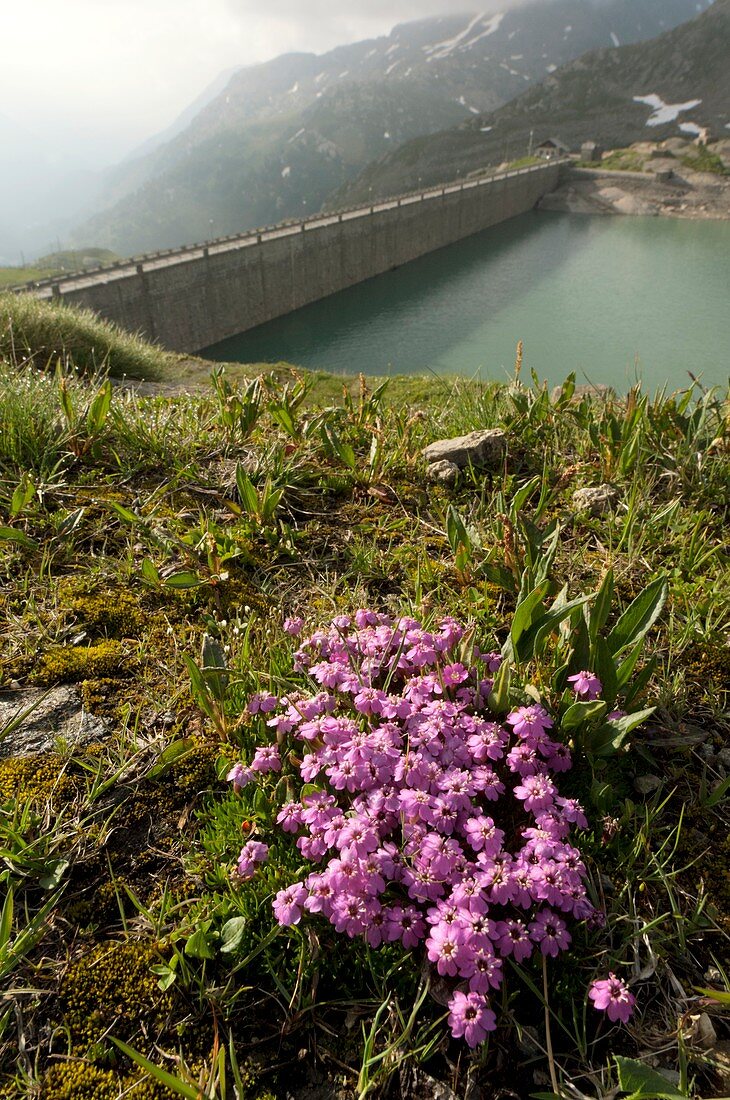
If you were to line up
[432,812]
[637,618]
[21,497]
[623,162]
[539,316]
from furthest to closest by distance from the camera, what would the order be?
[623,162] < [539,316] < [21,497] < [637,618] < [432,812]

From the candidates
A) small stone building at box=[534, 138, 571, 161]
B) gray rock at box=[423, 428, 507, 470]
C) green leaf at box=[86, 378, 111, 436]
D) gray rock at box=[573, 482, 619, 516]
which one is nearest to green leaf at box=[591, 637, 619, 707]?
gray rock at box=[573, 482, 619, 516]

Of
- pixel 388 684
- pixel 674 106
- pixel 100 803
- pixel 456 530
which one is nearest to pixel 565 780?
pixel 388 684

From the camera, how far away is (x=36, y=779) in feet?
6.63

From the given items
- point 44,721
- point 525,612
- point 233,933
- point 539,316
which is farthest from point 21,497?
point 539,316

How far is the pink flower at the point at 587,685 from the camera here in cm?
193

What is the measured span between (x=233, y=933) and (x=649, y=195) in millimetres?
91012

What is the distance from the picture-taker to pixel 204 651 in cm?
219

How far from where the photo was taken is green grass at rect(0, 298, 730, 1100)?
59.1 inches

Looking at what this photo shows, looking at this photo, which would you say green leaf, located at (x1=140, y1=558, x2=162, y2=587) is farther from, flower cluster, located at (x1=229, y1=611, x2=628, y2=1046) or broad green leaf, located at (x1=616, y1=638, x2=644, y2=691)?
broad green leaf, located at (x1=616, y1=638, x2=644, y2=691)

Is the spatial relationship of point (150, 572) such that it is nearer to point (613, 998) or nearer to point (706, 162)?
point (613, 998)

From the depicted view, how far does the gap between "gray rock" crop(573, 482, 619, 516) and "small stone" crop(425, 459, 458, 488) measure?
2.23 feet

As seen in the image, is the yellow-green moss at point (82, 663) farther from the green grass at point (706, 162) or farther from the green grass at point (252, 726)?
the green grass at point (706, 162)

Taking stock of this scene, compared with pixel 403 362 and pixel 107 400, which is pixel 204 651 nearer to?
pixel 107 400

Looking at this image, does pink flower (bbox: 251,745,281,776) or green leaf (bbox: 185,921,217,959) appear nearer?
green leaf (bbox: 185,921,217,959)
